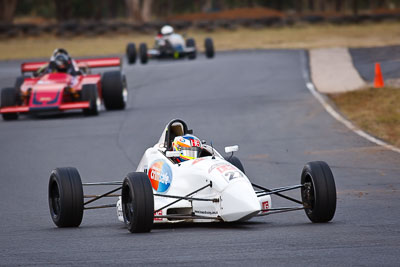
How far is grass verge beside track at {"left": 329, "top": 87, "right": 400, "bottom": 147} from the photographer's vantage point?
760 inches

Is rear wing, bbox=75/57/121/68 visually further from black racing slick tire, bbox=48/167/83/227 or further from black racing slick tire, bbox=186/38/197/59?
black racing slick tire, bbox=186/38/197/59

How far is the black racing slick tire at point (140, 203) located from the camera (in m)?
9.39

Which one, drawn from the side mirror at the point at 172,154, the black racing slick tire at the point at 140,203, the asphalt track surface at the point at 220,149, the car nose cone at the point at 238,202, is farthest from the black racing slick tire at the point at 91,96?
the car nose cone at the point at 238,202

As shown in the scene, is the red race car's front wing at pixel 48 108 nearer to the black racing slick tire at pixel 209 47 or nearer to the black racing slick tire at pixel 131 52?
the black racing slick tire at pixel 131 52

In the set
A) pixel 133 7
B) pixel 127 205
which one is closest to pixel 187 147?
pixel 127 205

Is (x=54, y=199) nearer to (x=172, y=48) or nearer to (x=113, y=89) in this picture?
(x=113, y=89)

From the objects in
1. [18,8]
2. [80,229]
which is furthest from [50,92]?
→ [18,8]

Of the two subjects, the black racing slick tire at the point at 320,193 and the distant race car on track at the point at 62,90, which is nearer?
the black racing slick tire at the point at 320,193

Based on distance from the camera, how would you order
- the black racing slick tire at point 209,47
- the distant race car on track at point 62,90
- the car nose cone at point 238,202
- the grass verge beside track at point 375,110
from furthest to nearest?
the black racing slick tire at point 209,47 → the distant race car on track at point 62,90 → the grass verge beside track at point 375,110 → the car nose cone at point 238,202

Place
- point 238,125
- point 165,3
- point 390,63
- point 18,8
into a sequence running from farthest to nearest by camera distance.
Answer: point 165,3 → point 18,8 → point 390,63 → point 238,125

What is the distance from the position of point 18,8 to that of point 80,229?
102m

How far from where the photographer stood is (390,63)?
3306 cm

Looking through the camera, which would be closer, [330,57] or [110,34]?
[330,57]

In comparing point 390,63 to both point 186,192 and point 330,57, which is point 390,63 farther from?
point 186,192
